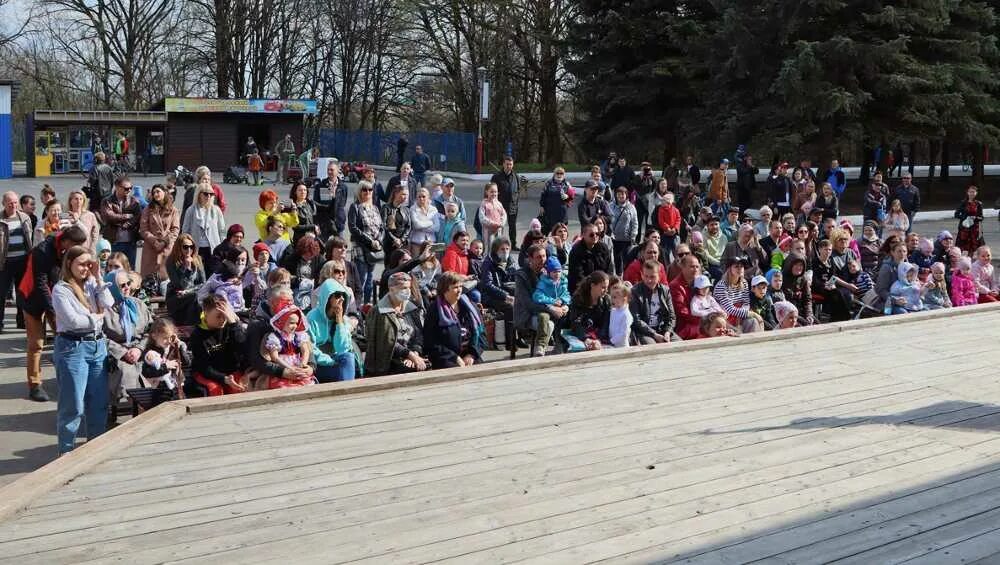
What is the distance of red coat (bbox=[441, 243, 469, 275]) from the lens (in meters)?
11.4

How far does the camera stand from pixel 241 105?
41.1 metres

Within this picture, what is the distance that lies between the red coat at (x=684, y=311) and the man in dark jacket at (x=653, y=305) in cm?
29

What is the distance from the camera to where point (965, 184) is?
1432 inches

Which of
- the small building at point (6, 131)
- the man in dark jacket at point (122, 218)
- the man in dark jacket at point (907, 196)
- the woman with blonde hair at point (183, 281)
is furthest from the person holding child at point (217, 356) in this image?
the small building at point (6, 131)

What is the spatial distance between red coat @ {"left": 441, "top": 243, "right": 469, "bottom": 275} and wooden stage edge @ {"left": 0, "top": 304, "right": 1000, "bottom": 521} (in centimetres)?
308

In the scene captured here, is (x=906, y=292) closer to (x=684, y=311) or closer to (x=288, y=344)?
(x=684, y=311)

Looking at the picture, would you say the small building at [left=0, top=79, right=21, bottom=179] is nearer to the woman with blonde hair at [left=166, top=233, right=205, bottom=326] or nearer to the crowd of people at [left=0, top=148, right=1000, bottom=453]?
the crowd of people at [left=0, top=148, right=1000, bottom=453]

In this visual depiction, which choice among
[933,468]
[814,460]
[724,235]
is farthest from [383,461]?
[724,235]

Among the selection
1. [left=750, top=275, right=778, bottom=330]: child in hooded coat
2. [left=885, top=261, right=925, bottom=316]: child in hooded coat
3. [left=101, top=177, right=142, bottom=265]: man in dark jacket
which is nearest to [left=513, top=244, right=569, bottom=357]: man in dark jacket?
[left=750, top=275, right=778, bottom=330]: child in hooded coat

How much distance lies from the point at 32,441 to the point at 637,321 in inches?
204

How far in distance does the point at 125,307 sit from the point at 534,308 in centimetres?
371

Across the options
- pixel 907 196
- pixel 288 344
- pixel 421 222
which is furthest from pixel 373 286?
pixel 907 196

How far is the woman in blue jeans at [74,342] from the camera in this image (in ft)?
23.2

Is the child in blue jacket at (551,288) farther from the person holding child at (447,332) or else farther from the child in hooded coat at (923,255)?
the child in hooded coat at (923,255)
